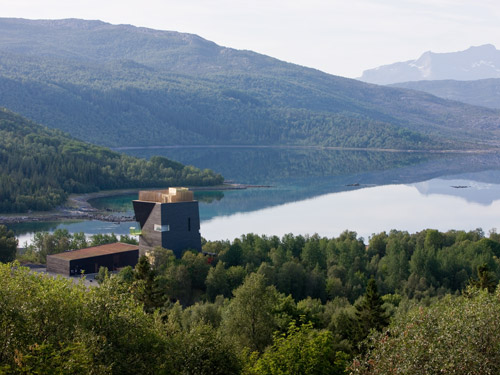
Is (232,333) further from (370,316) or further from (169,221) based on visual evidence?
(169,221)

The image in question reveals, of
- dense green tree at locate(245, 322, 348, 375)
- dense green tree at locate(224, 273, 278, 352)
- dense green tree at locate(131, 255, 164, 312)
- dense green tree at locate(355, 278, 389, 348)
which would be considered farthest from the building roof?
dense green tree at locate(245, 322, 348, 375)

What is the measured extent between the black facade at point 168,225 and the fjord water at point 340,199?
24792mm

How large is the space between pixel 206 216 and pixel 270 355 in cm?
6369

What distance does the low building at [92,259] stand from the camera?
1645 inches

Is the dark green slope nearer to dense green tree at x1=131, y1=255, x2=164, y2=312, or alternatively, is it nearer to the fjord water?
the fjord water

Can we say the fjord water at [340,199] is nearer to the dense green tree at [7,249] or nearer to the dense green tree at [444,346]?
the dense green tree at [7,249]

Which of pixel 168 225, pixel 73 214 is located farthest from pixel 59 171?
pixel 168 225

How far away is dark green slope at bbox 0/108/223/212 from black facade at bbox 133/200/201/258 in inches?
1937

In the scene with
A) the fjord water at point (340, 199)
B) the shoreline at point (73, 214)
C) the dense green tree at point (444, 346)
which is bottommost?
the shoreline at point (73, 214)

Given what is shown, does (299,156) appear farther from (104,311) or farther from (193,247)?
(104,311)

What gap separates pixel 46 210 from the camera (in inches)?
3583

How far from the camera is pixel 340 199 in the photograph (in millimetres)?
104312

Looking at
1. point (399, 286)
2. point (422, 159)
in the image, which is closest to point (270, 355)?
point (399, 286)

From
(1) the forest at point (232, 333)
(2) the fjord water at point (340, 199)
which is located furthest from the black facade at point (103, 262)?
(2) the fjord water at point (340, 199)
